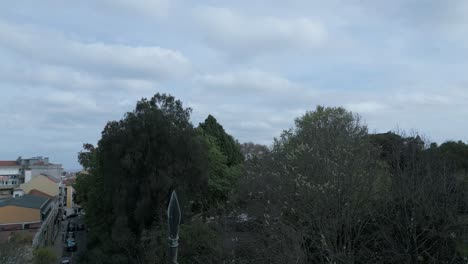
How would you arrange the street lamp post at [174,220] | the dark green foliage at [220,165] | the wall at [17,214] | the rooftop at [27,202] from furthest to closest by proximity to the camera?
the rooftop at [27,202] → the wall at [17,214] → the dark green foliage at [220,165] → the street lamp post at [174,220]

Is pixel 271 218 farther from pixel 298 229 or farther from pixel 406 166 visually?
pixel 406 166

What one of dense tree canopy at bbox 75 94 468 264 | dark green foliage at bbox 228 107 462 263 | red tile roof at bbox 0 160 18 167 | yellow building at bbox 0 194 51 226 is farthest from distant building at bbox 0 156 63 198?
dark green foliage at bbox 228 107 462 263

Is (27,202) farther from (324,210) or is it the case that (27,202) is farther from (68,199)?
(324,210)

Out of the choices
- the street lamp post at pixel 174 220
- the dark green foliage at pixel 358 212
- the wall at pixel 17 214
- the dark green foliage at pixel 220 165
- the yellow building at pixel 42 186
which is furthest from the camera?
the yellow building at pixel 42 186

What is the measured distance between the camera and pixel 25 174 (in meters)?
99.6

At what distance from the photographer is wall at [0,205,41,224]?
5466 centimetres

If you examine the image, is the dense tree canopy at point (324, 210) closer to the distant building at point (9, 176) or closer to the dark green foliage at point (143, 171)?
the dark green foliage at point (143, 171)

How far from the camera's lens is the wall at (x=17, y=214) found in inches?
2152

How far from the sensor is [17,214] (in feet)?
183

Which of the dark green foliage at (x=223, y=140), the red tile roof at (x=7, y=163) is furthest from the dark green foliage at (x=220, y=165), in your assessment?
the red tile roof at (x=7, y=163)

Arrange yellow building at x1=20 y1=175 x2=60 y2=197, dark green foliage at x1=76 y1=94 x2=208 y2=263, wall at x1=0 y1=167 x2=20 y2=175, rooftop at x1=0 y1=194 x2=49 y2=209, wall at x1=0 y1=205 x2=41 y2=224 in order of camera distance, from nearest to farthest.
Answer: dark green foliage at x1=76 y1=94 x2=208 y2=263
wall at x1=0 y1=205 x2=41 y2=224
rooftop at x1=0 y1=194 x2=49 y2=209
yellow building at x1=20 y1=175 x2=60 y2=197
wall at x1=0 y1=167 x2=20 y2=175

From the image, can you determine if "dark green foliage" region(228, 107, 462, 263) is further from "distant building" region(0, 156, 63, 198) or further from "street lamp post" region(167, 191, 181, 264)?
"distant building" region(0, 156, 63, 198)

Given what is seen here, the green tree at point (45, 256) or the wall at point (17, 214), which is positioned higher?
the wall at point (17, 214)

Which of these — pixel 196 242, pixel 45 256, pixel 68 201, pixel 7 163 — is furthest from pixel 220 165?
pixel 7 163
